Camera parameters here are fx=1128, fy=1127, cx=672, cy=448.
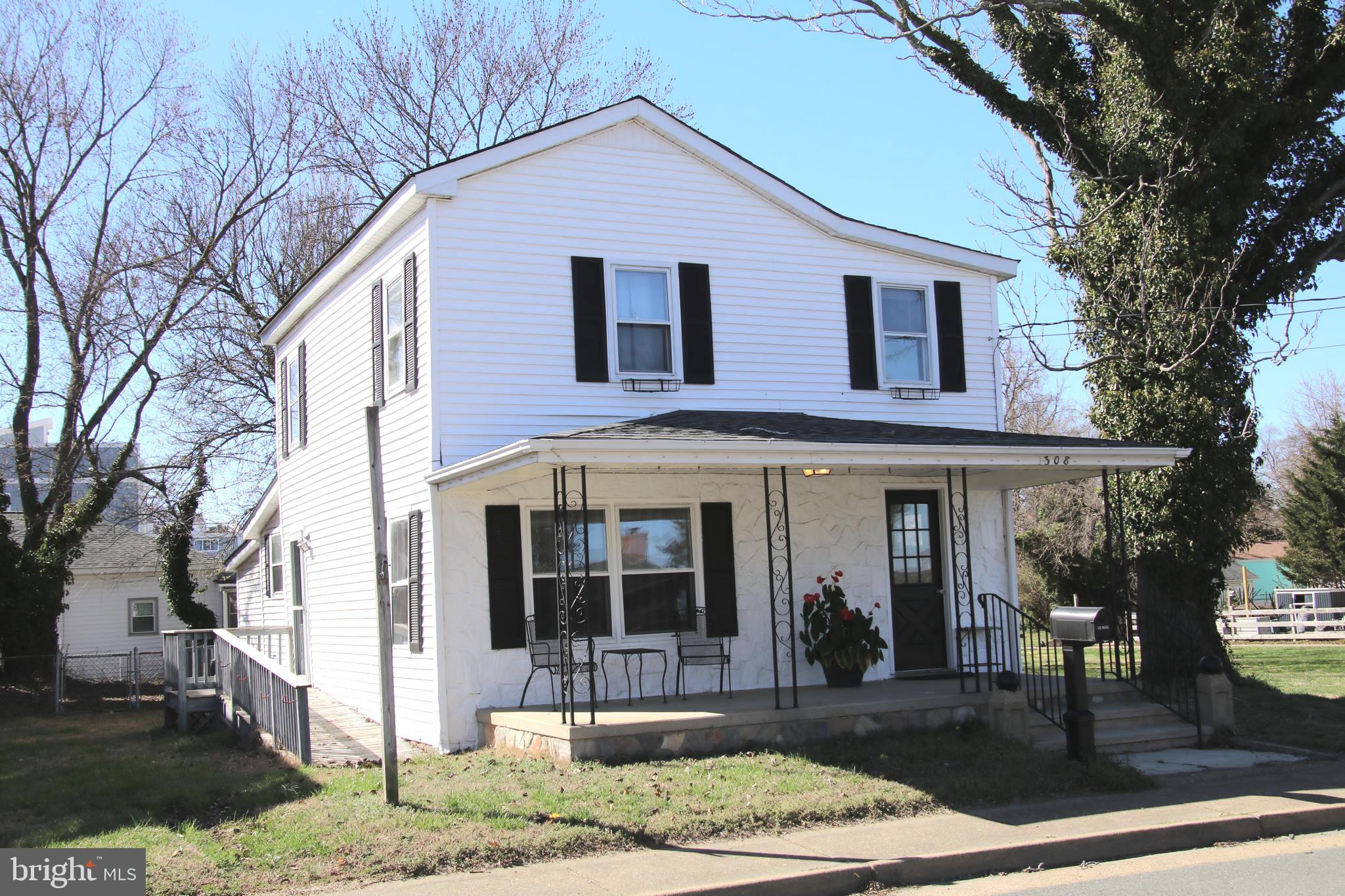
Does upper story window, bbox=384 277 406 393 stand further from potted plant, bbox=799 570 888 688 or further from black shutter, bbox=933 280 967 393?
black shutter, bbox=933 280 967 393

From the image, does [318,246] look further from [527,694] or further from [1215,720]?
[1215,720]

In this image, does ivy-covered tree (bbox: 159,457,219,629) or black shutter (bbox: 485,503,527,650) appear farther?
ivy-covered tree (bbox: 159,457,219,629)

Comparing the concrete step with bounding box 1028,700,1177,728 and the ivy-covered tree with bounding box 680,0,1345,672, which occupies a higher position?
the ivy-covered tree with bounding box 680,0,1345,672

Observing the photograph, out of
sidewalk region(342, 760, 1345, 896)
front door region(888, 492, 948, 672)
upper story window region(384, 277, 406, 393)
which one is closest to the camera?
sidewalk region(342, 760, 1345, 896)

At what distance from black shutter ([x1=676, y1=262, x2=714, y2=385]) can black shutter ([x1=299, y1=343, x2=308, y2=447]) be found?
7.01 metres

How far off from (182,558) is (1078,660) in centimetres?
2183

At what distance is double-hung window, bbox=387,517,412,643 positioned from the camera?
12.7 meters

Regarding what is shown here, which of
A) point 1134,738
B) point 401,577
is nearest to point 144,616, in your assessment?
point 401,577

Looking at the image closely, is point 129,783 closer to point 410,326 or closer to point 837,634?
point 410,326

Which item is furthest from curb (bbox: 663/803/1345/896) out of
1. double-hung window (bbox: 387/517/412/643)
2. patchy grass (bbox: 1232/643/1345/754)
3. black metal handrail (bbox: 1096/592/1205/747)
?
double-hung window (bbox: 387/517/412/643)

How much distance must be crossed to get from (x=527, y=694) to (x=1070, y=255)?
9603mm

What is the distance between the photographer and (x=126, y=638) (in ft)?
112

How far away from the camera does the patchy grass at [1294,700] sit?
38.7 ft

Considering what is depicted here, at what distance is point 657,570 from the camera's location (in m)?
12.6
